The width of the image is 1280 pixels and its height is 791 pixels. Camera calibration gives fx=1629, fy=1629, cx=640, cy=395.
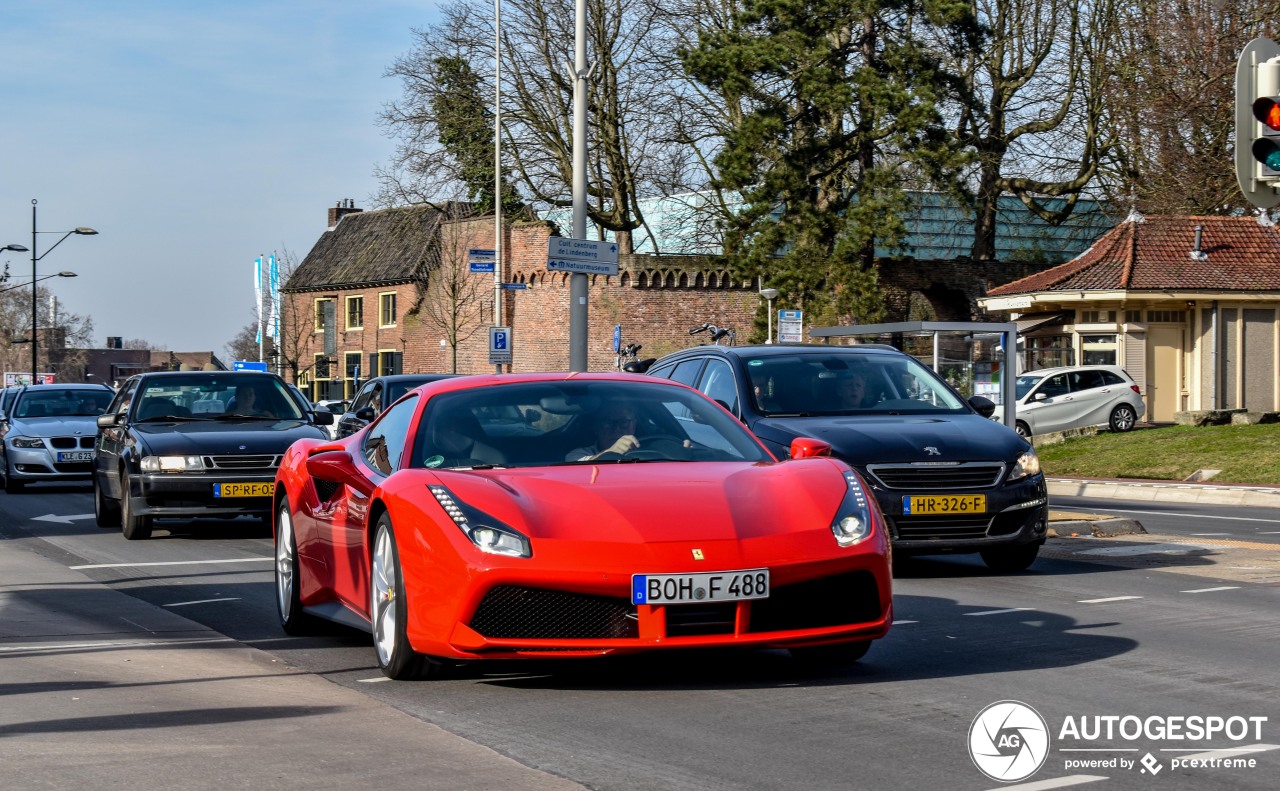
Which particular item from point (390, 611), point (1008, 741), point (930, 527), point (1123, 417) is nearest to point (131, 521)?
point (930, 527)

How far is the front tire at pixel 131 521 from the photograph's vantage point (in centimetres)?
1536

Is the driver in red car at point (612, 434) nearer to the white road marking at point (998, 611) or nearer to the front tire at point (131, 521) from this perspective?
the white road marking at point (998, 611)

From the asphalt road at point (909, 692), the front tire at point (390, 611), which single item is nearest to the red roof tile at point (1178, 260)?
the asphalt road at point (909, 692)

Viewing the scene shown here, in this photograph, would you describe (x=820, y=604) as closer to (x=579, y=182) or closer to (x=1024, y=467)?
(x=1024, y=467)

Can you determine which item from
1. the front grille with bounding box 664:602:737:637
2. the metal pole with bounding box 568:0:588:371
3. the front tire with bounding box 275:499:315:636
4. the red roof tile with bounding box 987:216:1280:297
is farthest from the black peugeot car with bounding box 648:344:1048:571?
the red roof tile with bounding box 987:216:1280:297

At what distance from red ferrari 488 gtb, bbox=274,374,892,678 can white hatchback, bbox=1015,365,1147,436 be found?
29.7 m

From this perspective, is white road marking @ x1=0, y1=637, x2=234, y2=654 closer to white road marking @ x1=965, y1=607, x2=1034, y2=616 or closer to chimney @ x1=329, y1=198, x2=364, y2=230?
white road marking @ x1=965, y1=607, x2=1034, y2=616

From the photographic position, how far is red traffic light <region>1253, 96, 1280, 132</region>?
44.5 feet

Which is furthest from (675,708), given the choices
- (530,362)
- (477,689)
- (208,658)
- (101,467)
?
(530,362)

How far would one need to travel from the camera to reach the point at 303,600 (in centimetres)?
867

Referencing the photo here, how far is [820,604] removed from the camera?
21.7ft

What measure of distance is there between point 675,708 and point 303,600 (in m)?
3.04

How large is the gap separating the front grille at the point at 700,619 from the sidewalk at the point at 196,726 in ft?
3.35

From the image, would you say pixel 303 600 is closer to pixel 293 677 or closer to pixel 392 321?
pixel 293 677
